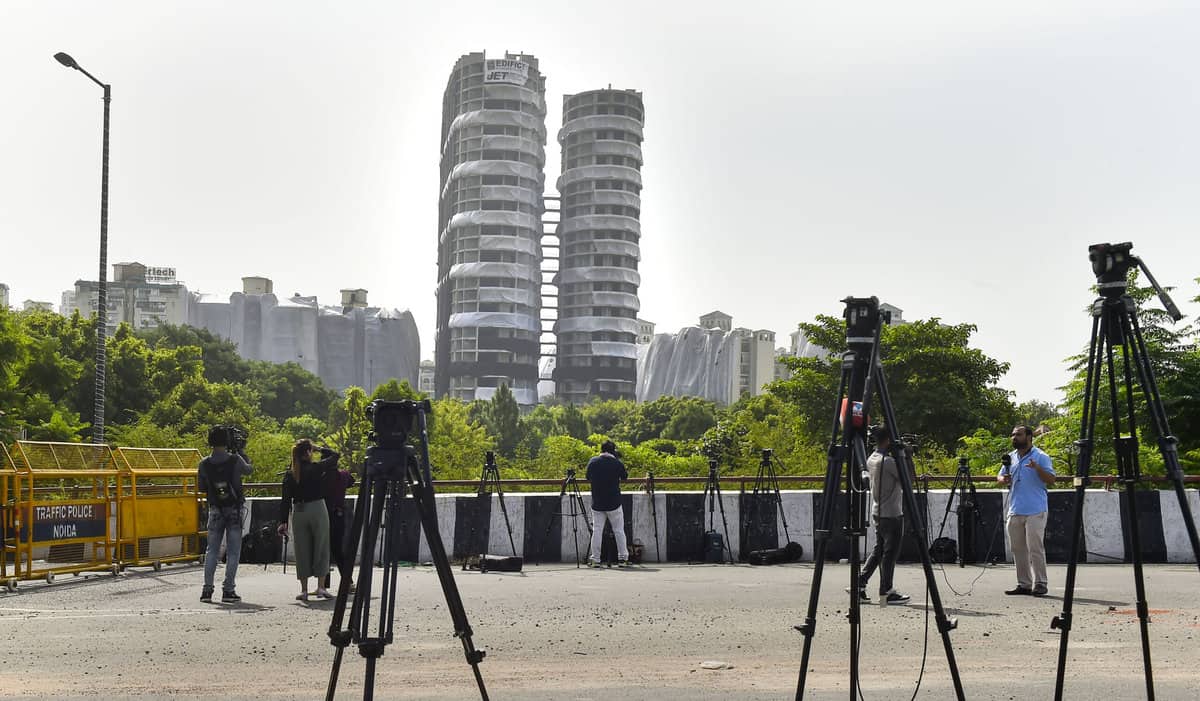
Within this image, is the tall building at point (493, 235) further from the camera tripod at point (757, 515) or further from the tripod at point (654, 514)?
the camera tripod at point (757, 515)

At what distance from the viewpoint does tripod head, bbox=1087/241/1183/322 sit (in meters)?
5.88

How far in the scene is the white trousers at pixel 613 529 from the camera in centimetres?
1714

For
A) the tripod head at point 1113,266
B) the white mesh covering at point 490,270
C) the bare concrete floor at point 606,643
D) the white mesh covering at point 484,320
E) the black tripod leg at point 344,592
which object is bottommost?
the bare concrete floor at point 606,643

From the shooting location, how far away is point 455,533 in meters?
18.0

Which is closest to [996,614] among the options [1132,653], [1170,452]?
[1132,653]

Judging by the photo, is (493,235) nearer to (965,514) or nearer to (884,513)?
(965,514)

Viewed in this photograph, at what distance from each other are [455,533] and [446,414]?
228 feet

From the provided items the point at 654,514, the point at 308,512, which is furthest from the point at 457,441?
the point at 308,512

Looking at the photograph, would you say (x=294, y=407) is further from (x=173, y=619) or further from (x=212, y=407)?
(x=173, y=619)

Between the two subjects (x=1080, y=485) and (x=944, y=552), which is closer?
(x=1080, y=485)

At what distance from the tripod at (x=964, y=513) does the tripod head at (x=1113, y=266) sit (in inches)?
422

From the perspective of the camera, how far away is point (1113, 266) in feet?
19.5

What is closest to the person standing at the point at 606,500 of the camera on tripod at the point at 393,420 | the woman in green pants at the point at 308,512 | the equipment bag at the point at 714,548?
the equipment bag at the point at 714,548

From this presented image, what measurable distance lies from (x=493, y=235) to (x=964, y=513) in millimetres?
175085
